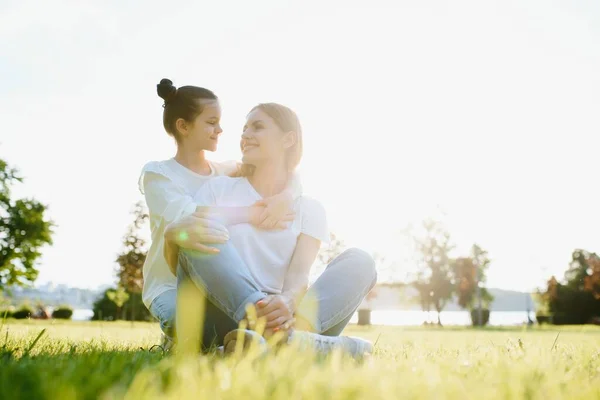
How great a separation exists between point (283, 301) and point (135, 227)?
3577 cm

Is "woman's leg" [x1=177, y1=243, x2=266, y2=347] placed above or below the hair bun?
below

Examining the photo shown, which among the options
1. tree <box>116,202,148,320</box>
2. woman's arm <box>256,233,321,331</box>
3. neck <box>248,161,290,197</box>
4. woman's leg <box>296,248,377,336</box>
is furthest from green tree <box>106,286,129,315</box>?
woman's leg <box>296,248,377,336</box>

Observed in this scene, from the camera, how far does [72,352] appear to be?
258cm

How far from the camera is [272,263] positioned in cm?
378

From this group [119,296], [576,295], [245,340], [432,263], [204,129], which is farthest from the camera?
[576,295]

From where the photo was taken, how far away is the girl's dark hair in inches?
187

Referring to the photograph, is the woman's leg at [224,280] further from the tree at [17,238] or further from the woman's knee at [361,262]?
the tree at [17,238]

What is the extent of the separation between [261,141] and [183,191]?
2.38ft

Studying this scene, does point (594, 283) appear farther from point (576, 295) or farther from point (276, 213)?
point (276, 213)

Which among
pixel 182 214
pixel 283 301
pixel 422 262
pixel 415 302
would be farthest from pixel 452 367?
pixel 415 302

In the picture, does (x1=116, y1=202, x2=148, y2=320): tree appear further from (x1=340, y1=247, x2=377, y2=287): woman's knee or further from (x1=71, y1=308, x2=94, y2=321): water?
(x1=340, y1=247, x2=377, y2=287): woman's knee

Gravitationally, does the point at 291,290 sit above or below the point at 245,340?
above

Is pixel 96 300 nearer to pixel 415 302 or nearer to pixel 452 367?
pixel 415 302

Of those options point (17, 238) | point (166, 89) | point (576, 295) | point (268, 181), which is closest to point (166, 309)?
point (268, 181)
